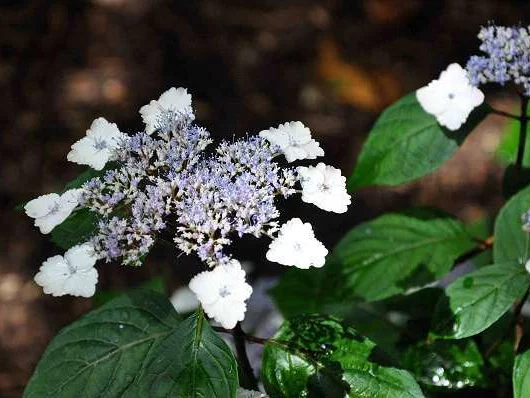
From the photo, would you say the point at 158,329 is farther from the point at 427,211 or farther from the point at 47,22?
the point at 47,22

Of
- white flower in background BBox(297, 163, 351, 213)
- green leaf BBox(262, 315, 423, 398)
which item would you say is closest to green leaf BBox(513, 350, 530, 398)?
green leaf BBox(262, 315, 423, 398)

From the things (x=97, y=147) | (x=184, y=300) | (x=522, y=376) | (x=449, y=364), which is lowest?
(x=522, y=376)

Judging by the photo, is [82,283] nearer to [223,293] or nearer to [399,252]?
[223,293]

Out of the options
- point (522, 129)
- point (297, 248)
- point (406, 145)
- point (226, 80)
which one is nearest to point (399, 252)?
point (406, 145)

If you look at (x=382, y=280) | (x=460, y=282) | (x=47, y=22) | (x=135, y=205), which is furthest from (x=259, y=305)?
(x=47, y=22)

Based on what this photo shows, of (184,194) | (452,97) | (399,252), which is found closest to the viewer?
(184,194)

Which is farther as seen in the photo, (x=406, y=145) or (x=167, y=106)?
(x=406, y=145)

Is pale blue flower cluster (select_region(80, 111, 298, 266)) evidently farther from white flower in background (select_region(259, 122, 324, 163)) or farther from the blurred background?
the blurred background

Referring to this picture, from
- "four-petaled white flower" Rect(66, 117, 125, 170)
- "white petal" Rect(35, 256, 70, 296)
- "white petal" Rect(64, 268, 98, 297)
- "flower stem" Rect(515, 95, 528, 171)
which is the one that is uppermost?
"four-petaled white flower" Rect(66, 117, 125, 170)
